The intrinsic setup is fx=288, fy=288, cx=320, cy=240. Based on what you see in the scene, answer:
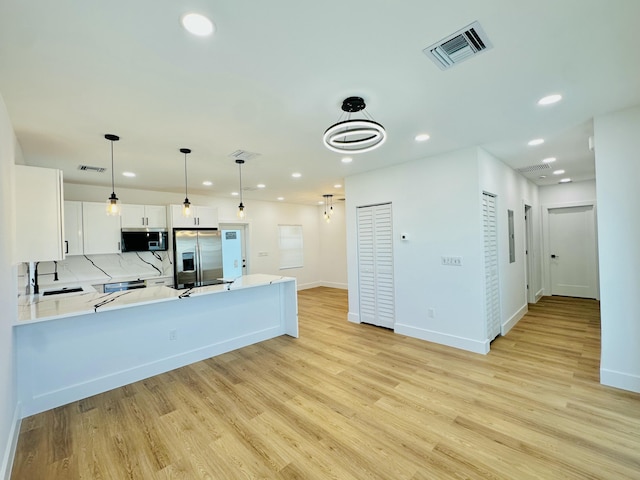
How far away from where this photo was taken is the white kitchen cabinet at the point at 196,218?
18.4ft

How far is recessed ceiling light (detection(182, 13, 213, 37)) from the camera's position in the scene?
4.91ft

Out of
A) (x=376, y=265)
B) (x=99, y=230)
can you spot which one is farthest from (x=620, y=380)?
(x=99, y=230)

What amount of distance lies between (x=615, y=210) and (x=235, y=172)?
4757 millimetres

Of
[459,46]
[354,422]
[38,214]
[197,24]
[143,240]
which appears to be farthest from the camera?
[143,240]

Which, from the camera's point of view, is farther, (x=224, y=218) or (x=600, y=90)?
(x=224, y=218)

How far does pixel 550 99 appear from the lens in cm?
250

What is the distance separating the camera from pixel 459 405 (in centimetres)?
260

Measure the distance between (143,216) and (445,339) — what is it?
5603 millimetres

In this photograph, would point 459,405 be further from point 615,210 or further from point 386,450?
point 615,210

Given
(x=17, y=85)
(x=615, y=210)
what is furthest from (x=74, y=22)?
(x=615, y=210)

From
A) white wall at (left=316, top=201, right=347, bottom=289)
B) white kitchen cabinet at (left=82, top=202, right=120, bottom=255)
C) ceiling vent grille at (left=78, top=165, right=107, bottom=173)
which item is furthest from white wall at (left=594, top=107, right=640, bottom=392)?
white kitchen cabinet at (left=82, top=202, right=120, bottom=255)

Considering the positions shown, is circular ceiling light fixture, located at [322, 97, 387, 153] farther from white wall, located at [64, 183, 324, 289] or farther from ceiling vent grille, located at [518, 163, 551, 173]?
white wall, located at [64, 183, 324, 289]

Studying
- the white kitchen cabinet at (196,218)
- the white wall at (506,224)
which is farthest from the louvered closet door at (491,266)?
the white kitchen cabinet at (196,218)

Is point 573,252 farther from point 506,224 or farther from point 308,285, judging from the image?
point 308,285
